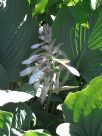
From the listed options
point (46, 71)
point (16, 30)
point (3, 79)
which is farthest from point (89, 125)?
point (16, 30)

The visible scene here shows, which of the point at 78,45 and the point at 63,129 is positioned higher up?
the point at 78,45

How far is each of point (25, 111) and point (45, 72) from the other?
0.14 meters

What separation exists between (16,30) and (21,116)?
36 centimetres

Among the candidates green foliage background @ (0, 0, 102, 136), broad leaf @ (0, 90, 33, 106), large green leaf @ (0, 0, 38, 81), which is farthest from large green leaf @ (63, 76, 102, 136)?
large green leaf @ (0, 0, 38, 81)

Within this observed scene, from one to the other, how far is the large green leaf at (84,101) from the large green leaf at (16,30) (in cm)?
38

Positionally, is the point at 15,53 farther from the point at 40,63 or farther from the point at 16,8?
the point at 40,63

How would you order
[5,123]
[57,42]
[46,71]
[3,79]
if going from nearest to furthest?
[5,123], [46,71], [3,79], [57,42]

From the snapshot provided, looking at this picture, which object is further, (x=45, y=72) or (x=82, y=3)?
(x=82, y=3)

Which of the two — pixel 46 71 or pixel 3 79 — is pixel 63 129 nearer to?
pixel 46 71

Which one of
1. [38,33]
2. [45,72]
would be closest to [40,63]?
[45,72]

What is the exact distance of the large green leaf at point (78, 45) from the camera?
1364 mm

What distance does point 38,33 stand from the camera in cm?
138

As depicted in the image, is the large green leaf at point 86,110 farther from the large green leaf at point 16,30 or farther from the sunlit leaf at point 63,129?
the large green leaf at point 16,30

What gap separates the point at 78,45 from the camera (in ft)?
4.57
